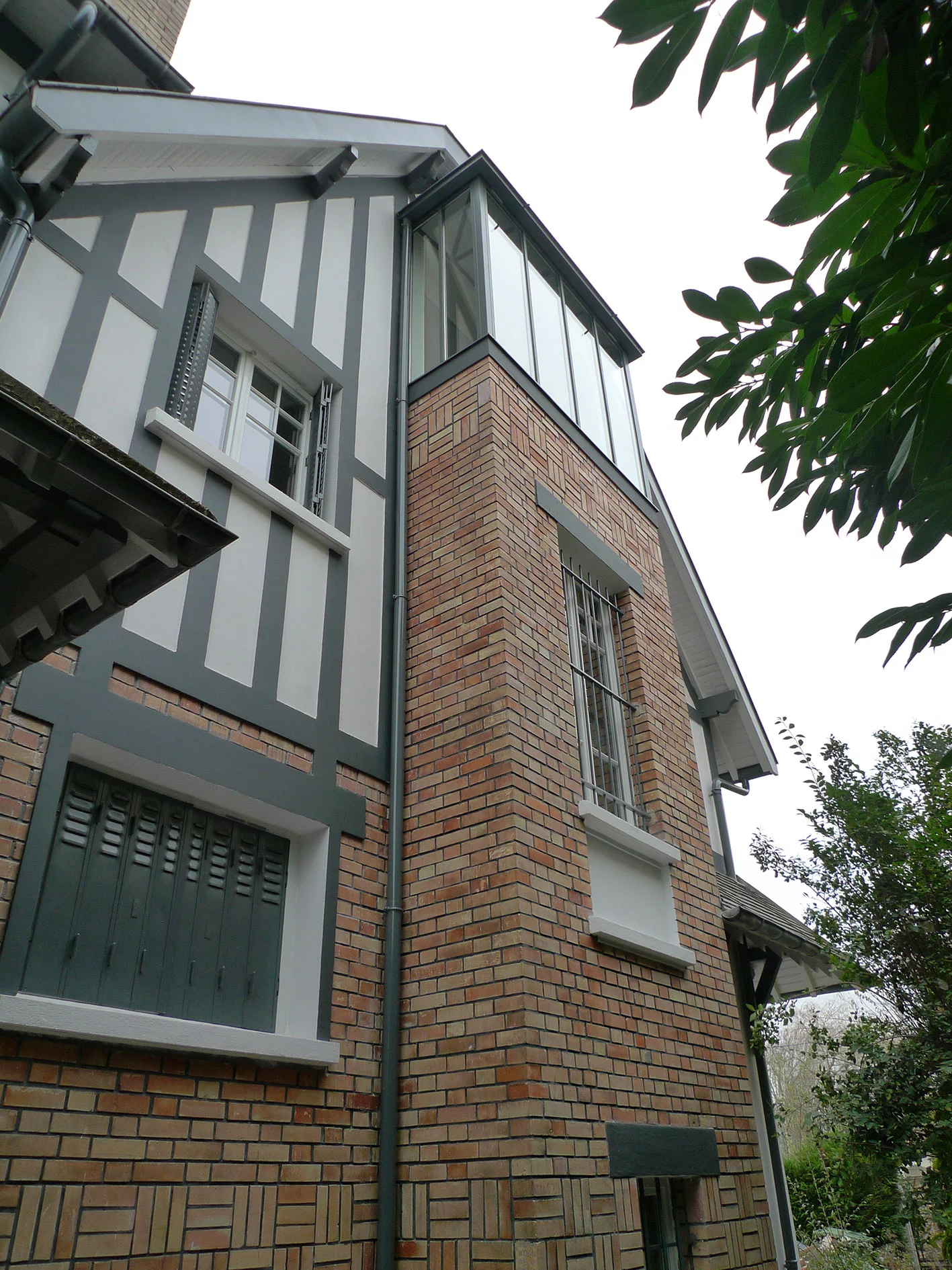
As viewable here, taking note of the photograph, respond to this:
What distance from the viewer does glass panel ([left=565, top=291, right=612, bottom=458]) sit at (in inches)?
307

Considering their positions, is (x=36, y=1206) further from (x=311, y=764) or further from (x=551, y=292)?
(x=551, y=292)

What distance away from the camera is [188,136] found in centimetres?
532

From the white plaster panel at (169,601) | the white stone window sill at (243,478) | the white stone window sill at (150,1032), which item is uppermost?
the white stone window sill at (243,478)

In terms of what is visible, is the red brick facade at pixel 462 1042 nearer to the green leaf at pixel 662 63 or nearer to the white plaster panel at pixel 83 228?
the white plaster panel at pixel 83 228

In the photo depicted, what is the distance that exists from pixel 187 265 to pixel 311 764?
3034 millimetres

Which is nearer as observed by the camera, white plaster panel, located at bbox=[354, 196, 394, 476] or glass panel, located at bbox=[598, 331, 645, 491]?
white plaster panel, located at bbox=[354, 196, 394, 476]

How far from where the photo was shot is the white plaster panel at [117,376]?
4.46 m

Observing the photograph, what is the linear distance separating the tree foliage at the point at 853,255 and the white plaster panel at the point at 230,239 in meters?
4.18

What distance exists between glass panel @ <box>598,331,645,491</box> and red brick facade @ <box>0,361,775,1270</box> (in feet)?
5.62

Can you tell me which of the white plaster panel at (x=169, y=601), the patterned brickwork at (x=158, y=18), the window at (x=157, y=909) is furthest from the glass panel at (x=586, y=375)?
the window at (x=157, y=909)

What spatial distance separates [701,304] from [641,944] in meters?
4.01

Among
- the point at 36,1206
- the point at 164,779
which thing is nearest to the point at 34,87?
the point at 164,779

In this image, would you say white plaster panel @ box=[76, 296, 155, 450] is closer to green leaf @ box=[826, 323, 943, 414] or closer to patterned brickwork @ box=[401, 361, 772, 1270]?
patterned brickwork @ box=[401, 361, 772, 1270]

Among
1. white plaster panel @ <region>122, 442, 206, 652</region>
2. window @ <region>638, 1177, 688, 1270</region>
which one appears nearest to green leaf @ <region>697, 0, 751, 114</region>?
white plaster panel @ <region>122, 442, 206, 652</region>
